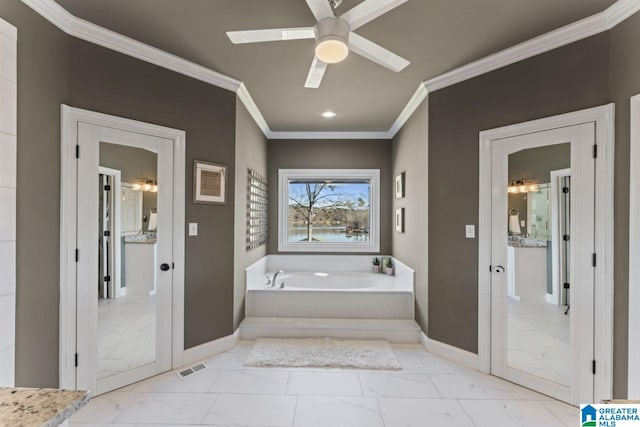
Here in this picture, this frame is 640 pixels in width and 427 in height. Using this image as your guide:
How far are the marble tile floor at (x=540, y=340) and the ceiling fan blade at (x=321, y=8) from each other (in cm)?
245

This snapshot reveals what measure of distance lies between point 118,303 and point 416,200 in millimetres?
2909

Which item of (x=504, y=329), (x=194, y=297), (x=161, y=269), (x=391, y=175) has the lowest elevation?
(x=504, y=329)

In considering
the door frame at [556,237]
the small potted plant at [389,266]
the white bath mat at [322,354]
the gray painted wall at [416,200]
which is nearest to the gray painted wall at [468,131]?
the gray painted wall at [416,200]

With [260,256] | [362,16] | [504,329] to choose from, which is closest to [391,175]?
[260,256]

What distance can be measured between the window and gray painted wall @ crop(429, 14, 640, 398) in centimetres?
181

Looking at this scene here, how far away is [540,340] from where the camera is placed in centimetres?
235

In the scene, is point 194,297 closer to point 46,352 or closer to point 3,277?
point 46,352

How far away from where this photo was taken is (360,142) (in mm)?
4684

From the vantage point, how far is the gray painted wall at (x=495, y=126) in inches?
75.3

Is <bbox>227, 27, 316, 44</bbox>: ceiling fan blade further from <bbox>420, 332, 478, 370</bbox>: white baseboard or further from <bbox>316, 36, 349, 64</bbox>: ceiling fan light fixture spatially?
<bbox>420, 332, 478, 370</bbox>: white baseboard

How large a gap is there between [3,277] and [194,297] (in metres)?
1.32

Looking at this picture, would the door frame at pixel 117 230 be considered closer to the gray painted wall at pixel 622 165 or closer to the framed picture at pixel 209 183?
the framed picture at pixel 209 183

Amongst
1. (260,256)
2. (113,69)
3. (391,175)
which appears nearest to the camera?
(113,69)

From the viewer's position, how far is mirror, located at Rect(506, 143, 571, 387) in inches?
87.5
